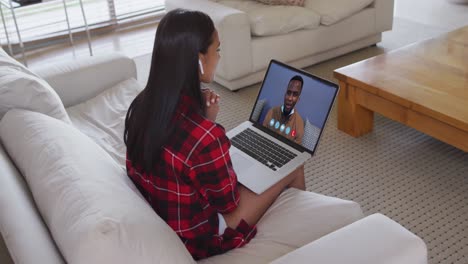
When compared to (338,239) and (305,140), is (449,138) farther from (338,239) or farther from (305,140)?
(338,239)

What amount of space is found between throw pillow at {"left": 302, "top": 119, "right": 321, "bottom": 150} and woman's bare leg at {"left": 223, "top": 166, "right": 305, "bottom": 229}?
10 centimetres

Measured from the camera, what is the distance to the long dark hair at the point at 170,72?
1.44 m

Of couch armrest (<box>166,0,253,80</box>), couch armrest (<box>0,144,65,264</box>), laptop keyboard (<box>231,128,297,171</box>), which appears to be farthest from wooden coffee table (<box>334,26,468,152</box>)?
couch armrest (<box>0,144,65,264</box>)

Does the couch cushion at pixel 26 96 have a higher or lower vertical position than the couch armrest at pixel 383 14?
higher

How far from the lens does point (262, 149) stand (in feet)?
6.58

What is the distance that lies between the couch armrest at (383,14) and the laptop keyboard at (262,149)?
2.16m

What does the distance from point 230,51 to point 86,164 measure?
6.57ft

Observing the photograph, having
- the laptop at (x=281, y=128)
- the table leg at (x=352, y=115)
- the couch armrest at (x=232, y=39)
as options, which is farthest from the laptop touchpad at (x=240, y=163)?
the couch armrest at (x=232, y=39)

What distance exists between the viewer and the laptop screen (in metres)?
1.95

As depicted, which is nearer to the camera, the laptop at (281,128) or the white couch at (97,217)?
the white couch at (97,217)

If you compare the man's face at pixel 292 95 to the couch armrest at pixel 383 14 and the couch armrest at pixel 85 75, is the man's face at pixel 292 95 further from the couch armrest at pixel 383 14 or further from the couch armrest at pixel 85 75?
the couch armrest at pixel 383 14

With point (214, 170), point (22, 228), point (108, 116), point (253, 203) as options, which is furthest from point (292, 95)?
point (22, 228)

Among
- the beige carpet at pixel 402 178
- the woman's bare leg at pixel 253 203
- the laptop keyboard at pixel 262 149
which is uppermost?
the laptop keyboard at pixel 262 149

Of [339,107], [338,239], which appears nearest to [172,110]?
[338,239]
